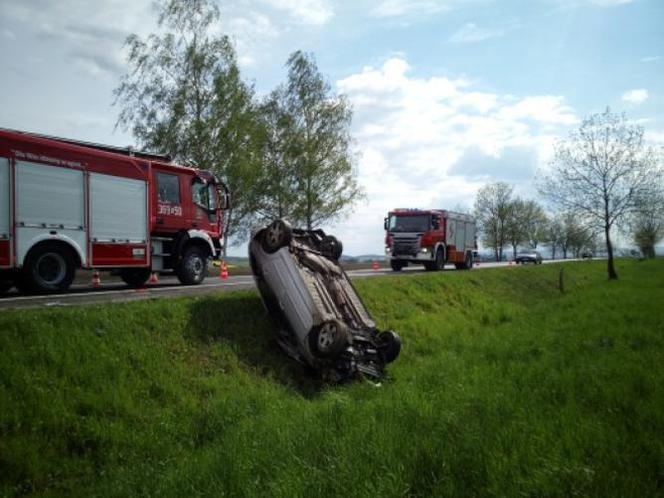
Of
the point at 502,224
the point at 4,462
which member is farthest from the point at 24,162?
the point at 502,224

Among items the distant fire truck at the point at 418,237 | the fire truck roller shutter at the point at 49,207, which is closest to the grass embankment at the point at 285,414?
the fire truck roller shutter at the point at 49,207

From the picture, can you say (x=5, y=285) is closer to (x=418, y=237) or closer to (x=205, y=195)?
(x=205, y=195)

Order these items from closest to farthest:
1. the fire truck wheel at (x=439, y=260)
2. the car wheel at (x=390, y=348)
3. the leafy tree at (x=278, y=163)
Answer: the car wheel at (x=390, y=348) < the fire truck wheel at (x=439, y=260) < the leafy tree at (x=278, y=163)

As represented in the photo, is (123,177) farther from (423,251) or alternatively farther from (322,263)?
(423,251)

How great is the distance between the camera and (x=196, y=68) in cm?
2620

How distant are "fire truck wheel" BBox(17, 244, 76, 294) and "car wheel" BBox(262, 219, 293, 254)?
455cm

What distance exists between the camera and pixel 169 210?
509 inches

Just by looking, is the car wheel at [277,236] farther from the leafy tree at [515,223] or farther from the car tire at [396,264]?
the leafy tree at [515,223]

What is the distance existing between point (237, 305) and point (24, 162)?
188 inches

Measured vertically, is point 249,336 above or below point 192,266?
below

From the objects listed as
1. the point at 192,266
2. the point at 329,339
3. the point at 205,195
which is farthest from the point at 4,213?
the point at 329,339

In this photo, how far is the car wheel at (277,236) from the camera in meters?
8.59

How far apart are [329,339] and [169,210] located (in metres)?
6.92

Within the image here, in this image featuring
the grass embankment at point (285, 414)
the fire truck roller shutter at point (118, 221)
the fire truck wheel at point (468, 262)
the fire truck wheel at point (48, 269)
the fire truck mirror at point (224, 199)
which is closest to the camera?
the grass embankment at point (285, 414)
